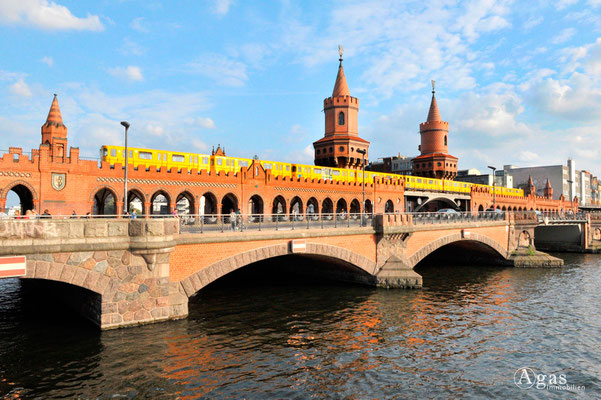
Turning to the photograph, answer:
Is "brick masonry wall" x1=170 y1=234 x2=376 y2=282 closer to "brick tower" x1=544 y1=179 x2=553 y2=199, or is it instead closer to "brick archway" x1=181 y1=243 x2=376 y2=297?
"brick archway" x1=181 y1=243 x2=376 y2=297

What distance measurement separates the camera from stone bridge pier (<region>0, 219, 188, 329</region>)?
1537cm

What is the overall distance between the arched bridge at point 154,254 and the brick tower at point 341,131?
1444 inches

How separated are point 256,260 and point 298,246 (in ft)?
9.75

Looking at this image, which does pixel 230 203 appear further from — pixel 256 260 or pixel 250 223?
pixel 256 260

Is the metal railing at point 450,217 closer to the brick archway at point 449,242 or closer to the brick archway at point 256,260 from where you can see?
the brick archway at point 449,242

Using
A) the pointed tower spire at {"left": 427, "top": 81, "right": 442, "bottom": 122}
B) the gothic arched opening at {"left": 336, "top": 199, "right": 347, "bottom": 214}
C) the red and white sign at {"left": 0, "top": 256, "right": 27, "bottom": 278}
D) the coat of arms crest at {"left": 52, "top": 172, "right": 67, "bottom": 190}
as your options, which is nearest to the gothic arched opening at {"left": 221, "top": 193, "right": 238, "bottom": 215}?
the coat of arms crest at {"left": 52, "top": 172, "right": 67, "bottom": 190}

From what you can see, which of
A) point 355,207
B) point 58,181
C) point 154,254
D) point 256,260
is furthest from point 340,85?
point 154,254

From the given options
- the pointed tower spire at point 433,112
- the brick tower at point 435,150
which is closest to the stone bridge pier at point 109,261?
the brick tower at point 435,150

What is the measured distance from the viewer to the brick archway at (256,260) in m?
19.6

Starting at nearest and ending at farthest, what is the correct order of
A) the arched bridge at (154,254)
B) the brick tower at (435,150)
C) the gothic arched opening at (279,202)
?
the arched bridge at (154,254)
the gothic arched opening at (279,202)
the brick tower at (435,150)

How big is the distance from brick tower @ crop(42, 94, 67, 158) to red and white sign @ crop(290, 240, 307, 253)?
2219 cm

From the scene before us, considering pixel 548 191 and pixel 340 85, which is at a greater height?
pixel 340 85

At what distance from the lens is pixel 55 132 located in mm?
34875

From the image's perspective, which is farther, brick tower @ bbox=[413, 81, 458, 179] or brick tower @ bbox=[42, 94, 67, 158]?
brick tower @ bbox=[413, 81, 458, 179]
